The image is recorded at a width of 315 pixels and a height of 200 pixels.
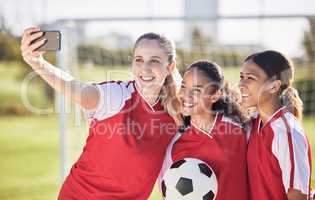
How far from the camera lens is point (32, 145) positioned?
535 inches

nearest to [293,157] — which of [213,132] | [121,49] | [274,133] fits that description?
[274,133]

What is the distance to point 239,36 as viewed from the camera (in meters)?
9.74

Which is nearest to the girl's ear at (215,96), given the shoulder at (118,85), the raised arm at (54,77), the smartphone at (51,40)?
the shoulder at (118,85)

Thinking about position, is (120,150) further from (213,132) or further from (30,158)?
(30,158)

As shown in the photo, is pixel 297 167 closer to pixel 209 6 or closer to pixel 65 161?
pixel 65 161

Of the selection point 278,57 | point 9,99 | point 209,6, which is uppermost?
point 209,6

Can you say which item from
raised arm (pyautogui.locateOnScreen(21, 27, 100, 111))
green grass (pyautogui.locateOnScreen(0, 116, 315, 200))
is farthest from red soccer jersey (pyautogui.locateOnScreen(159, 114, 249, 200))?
green grass (pyautogui.locateOnScreen(0, 116, 315, 200))

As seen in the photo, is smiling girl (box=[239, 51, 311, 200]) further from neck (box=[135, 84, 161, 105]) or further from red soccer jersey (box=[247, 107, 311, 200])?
A: neck (box=[135, 84, 161, 105])

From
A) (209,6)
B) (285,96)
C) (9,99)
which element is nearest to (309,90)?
(209,6)

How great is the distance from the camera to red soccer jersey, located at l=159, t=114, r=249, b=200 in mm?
2826

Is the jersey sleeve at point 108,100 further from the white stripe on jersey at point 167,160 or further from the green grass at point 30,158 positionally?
the green grass at point 30,158

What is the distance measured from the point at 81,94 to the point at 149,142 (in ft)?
1.40

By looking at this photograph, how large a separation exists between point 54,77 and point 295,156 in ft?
3.88

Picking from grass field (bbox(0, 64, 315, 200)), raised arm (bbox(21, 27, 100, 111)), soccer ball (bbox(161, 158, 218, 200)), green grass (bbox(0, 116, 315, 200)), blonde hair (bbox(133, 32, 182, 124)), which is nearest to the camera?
raised arm (bbox(21, 27, 100, 111))
